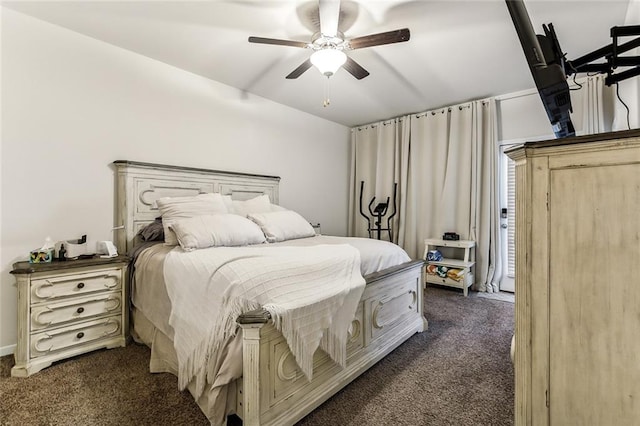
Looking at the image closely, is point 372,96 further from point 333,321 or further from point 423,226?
point 333,321

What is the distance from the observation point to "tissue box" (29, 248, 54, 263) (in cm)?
208

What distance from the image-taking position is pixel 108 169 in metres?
2.67

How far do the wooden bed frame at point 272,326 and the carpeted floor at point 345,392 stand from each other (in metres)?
0.11

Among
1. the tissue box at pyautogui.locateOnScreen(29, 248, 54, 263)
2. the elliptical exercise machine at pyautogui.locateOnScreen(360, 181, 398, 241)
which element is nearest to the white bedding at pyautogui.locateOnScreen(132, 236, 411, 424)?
the tissue box at pyautogui.locateOnScreen(29, 248, 54, 263)

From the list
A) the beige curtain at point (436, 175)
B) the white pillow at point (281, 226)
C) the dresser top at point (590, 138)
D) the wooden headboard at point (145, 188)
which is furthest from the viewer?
the beige curtain at point (436, 175)

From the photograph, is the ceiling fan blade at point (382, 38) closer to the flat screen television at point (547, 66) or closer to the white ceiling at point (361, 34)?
the white ceiling at point (361, 34)

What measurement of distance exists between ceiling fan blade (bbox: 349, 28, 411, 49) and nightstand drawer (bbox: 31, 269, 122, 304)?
253cm

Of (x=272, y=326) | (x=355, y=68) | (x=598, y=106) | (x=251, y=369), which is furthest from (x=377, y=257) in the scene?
(x=598, y=106)

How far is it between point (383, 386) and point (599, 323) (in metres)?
1.31

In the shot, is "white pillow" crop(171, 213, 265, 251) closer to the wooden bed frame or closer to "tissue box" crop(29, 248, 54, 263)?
the wooden bed frame

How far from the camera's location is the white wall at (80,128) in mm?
2225

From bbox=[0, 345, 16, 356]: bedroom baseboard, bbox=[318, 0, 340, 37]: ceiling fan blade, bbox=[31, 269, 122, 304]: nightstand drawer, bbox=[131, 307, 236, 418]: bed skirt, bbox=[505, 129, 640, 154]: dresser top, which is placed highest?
bbox=[318, 0, 340, 37]: ceiling fan blade

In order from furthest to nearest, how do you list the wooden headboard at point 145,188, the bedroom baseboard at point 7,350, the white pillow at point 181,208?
1. the wooden headboard at point 145,188
2. the white pillow at point 181,208
3. the bedroom baseboard at point 7,350

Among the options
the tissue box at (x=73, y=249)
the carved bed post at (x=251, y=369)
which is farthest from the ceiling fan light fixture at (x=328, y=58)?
the tissue box at (x=73, y=249)
